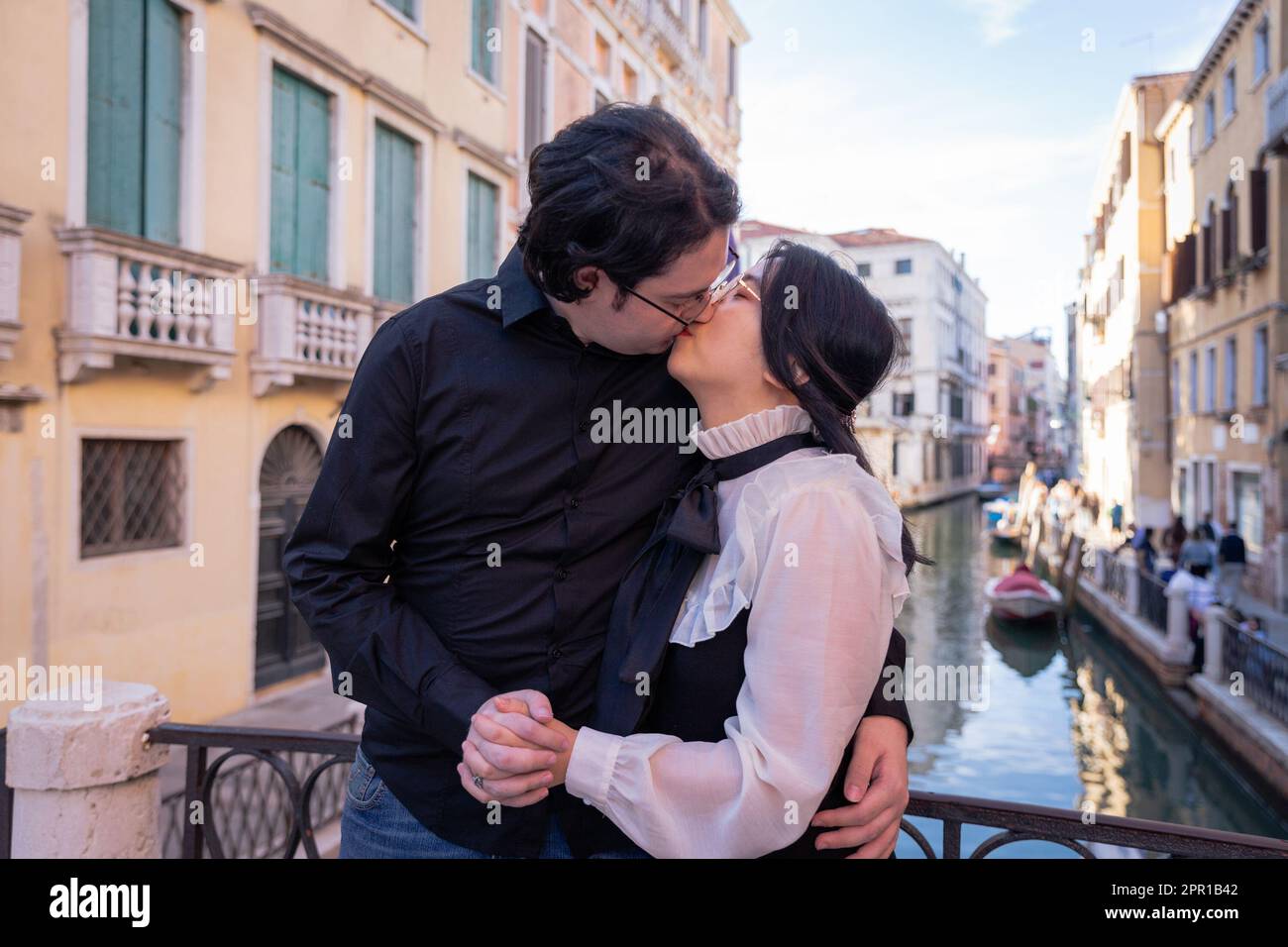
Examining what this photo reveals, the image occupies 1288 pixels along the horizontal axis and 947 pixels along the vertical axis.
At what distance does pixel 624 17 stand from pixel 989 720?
36.7 feet

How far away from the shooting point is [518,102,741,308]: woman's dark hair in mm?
1390

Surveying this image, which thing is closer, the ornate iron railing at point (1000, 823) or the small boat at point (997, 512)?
the ornate iron railing at point (1000, 823)

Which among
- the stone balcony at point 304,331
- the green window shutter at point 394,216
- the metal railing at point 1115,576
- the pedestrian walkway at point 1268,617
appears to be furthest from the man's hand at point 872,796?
the metal railing at point 1115,576

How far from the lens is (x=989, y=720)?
12.7 meters

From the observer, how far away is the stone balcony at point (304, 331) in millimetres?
8094

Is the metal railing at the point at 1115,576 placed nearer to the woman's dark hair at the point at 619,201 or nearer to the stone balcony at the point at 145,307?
the stone balcony at the point at 145,307

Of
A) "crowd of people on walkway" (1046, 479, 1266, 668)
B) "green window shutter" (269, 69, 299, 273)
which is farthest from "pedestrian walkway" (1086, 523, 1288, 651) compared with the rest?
"green window shutter" (269, 69, 299, 273)

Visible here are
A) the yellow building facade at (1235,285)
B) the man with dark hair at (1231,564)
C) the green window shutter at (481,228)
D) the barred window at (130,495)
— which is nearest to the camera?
the barred window at (130,495)

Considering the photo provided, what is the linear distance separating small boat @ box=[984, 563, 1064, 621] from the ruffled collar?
55.7ft

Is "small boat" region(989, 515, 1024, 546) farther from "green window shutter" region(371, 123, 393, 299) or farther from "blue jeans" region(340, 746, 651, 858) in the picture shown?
"blue jeans" region(340, 746, 651, 858)

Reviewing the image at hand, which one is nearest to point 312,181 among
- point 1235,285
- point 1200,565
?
point 1200,565

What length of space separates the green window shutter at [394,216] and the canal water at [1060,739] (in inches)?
223
